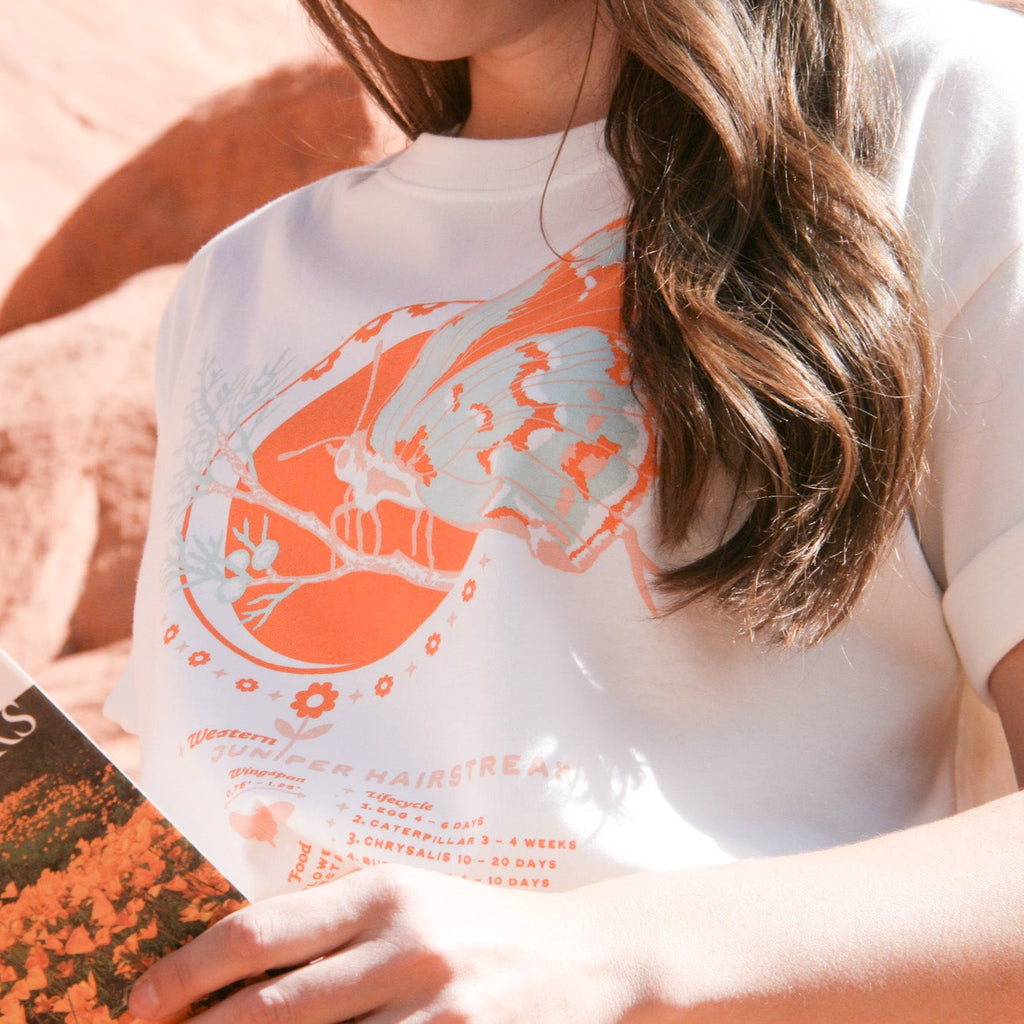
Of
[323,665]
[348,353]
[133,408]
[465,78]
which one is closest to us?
[323,665]

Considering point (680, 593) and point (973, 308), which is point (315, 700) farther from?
point (973, 308)

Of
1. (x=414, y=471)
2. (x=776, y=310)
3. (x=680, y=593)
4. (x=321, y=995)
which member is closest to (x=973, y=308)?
(x=776, y=310)

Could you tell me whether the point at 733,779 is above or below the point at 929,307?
below

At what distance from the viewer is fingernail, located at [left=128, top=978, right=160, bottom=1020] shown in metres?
0.40

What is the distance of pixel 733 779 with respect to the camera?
1.75ft

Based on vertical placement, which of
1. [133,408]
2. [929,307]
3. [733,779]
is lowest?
[133,408]

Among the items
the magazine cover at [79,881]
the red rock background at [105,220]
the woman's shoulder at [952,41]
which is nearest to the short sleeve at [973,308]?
the woman's shoulder at [952,41]

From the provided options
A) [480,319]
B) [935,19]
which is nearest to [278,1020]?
[480,319]

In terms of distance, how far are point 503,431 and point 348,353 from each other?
6.4 inches

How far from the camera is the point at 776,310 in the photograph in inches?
20.6

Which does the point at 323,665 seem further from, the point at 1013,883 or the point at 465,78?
the point at 465,78

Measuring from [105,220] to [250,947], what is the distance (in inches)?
57.9

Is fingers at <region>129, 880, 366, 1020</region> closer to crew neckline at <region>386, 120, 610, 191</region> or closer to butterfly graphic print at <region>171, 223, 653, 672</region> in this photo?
butterfly graphic print at <region>171, 223, 653, 672</region>

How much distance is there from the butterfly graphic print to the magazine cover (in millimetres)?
196
